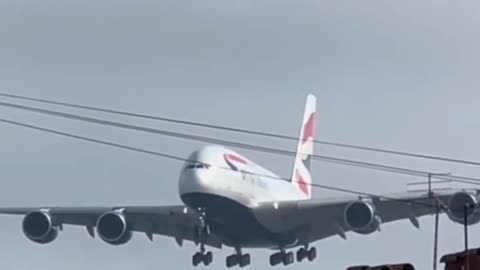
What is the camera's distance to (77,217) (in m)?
100

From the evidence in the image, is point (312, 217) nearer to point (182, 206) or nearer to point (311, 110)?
point (182, 206)

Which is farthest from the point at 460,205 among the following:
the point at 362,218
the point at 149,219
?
the point at 149,219

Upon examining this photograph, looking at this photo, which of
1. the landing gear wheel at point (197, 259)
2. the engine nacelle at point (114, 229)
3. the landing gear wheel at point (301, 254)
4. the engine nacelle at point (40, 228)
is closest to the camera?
the landing gear wheel at point (197, 259)

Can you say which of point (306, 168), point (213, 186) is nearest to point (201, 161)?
point (213, 186)

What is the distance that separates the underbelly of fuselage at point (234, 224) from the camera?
306 feet

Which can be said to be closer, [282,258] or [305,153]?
[282,258]

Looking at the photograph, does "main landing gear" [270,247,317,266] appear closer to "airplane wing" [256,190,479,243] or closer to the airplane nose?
"airplane wing" [256,190,479,243]

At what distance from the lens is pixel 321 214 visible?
9850cm

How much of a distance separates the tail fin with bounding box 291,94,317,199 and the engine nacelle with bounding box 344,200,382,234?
1203 cm

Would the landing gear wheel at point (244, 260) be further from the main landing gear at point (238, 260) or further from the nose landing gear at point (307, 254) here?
the nose landing gear at point (307, 254)

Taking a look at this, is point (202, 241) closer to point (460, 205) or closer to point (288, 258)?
point (288, 258)

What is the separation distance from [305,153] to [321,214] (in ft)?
64.8

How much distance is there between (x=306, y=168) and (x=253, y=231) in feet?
67.4

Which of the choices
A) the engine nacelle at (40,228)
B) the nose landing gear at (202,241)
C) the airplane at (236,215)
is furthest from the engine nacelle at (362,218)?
the engine nacelle at (40,228)
